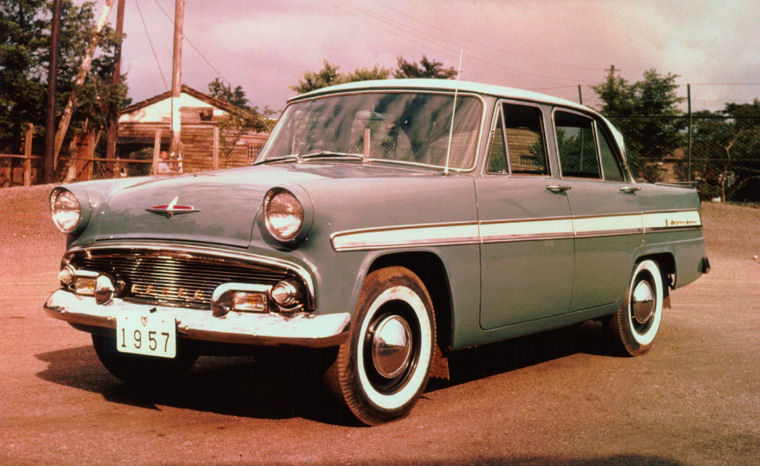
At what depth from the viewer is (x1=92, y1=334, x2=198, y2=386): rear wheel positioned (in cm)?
457

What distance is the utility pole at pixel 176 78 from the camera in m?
22.8

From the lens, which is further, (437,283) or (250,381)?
(250,381)

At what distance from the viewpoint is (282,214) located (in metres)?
3.70

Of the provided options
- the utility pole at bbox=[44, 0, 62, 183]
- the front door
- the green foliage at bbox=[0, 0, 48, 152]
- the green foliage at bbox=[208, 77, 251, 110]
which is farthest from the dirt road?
the green foliage at bbox=[208, 77, 251, 110]

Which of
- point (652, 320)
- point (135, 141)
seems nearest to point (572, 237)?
point (652, 320)

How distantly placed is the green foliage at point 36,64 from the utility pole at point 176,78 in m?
9.25

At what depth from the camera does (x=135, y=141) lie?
4741cm

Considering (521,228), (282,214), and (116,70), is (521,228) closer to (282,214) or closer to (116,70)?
(282,214)

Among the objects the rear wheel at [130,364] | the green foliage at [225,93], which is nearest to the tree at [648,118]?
the rear wheel at [130,364]

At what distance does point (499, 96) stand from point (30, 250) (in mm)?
10241

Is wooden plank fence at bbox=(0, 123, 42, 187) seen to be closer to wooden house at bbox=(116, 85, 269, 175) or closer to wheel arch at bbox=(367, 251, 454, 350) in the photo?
wooden house at bbox=(116, 85, 269, 175)

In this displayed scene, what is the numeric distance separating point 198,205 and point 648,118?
54.4 ft

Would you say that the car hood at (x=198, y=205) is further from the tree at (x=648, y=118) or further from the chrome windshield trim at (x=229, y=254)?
the tree at (x=648, y=118)

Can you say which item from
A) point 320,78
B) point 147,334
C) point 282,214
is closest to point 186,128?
point 320,78
